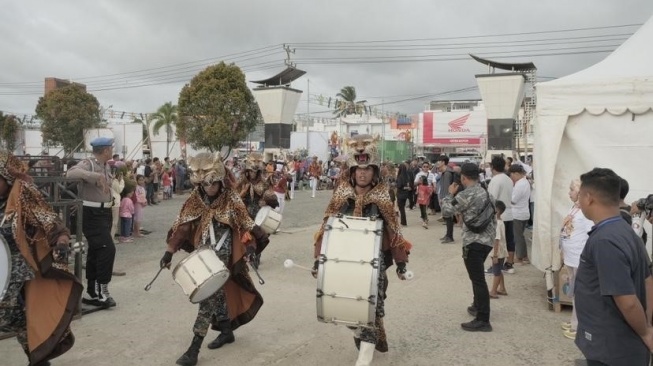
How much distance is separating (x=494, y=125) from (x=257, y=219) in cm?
1856

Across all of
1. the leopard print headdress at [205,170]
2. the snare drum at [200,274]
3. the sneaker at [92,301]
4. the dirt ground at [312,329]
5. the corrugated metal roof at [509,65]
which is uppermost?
the corrugated metal roof at [509,65]

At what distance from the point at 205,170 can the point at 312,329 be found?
79.7 inches

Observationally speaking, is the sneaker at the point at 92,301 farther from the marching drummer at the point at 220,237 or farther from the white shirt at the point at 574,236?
the white shirt at the point at 574,236

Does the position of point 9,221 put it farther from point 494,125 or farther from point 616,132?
point 494,125

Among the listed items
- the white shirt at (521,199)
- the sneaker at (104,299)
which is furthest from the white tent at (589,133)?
the sneaker at (104,299)

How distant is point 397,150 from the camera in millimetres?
36062

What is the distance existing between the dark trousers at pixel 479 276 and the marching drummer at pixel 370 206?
1.27 metres

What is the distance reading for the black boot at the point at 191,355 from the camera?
4.22m

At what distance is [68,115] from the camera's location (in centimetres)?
3120

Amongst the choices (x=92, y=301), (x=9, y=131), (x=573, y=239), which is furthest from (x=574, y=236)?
(x=9, y=131)

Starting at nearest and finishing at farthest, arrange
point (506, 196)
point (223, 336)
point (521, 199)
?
point (223, 336) → point (521, 199) → point (506, 196)

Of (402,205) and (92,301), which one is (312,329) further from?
(402,205)

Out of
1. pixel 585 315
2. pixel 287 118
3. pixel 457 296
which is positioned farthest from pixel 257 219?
pixel 287 118

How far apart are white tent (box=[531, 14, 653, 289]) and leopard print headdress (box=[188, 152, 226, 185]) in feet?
13.8
